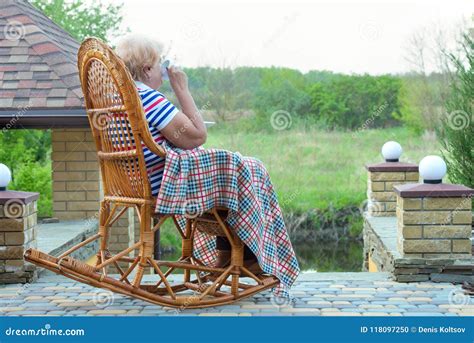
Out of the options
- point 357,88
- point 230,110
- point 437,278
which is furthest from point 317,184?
point 437,278

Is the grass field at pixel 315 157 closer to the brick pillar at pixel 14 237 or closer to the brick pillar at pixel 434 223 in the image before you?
the brick pillar at pixel 434 223

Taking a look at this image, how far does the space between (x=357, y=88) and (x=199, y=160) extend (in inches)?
705

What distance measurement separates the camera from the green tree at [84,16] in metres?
16.5

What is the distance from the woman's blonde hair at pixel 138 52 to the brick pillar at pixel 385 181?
176 inches

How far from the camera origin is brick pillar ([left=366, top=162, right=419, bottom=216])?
27.5 ft

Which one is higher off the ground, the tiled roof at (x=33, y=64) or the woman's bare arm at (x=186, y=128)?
the tiled roof at (x=33, y=64)

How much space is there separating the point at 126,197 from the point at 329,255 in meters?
8.84

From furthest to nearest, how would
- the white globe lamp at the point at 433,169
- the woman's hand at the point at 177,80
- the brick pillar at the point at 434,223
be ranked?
the white globe lamp at the point at 433,169 < the brick pillar at the point at 434,223 < the woman's hand at the point at 177,80

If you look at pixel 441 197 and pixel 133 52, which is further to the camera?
pixel 441 197

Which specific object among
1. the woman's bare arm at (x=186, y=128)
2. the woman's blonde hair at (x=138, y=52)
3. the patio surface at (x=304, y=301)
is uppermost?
the woman's blonde hair at (x=138, y=52)

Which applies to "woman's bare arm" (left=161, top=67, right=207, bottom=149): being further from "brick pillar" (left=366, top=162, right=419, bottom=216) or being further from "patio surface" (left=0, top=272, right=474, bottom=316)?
"brick pillar" (left=366, top=162, right=419, bottom=216)

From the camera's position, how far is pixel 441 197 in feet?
17.8

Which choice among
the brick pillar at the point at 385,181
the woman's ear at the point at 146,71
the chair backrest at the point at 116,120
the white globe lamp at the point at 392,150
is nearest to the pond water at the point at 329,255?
the brick pillar at the point at 385,181

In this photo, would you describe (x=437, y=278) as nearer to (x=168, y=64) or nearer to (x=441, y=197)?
(x=441, y=197)
